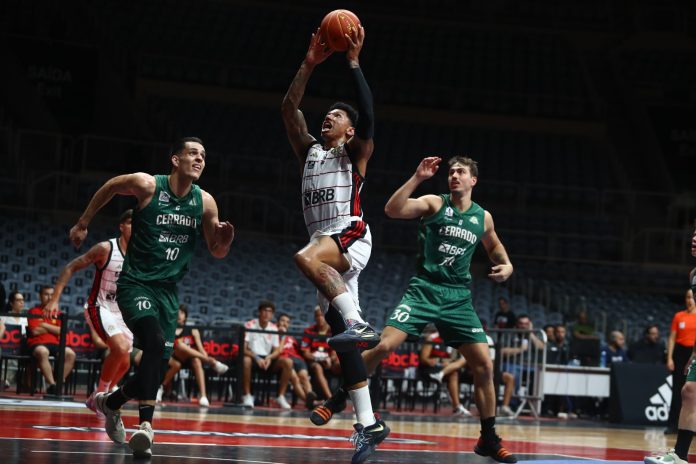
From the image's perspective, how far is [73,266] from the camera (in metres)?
9.58

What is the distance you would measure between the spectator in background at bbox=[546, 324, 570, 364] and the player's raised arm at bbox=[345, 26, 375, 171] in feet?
34.8

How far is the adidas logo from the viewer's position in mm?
16594

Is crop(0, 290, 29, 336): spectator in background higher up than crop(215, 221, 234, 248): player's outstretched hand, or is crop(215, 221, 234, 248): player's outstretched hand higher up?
crop(215, 221, 234, 248): player's outstretched hand

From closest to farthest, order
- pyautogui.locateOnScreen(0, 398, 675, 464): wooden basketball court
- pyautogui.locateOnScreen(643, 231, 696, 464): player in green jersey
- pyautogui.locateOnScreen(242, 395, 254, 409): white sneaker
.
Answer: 1. pyautogui.locateOnScreen(0, 398, 675, 464): wooden basketball court
2. pyautogui.locateOnScreen(643, 231, 696, 464): player in green jersey
3. pyautogui.locateOnScreen(242, 395, 254, 409): white sneaker

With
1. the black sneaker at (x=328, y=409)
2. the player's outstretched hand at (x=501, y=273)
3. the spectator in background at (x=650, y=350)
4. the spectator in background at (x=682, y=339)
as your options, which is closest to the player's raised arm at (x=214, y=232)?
the black sneaker at (x=328, y=409)

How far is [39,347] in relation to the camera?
46.6 ft

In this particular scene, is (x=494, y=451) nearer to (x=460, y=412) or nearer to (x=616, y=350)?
(x=460, y=412)

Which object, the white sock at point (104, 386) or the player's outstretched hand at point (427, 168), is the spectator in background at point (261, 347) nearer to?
the white sock at point (104, 386)

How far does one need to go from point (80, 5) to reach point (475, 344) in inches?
848

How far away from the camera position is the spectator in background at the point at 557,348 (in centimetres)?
1725

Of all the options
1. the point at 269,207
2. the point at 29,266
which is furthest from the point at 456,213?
the point at 269,207

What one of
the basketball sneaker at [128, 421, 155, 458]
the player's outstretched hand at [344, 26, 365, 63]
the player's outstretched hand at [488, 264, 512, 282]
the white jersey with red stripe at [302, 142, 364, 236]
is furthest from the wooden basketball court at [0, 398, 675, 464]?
the player's outstretched hand at [344, 26, 365, 63]

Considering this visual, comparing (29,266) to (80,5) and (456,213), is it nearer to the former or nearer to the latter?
(80,5)

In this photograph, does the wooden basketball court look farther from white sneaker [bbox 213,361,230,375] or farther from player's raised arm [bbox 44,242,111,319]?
player's raised arm [bbox 44,242,111,319]
